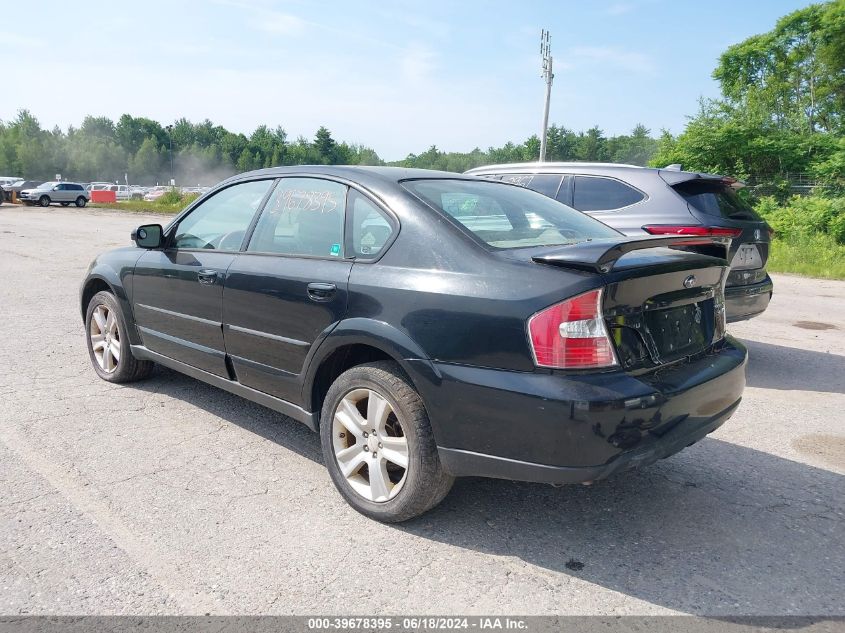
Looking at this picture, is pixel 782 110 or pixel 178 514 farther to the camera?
pixel 782 110

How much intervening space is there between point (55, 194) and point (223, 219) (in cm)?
4263

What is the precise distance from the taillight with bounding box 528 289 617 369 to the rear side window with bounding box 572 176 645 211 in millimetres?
3904

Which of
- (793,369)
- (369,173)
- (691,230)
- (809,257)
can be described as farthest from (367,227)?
(809,257)

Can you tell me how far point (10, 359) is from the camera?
586 cm

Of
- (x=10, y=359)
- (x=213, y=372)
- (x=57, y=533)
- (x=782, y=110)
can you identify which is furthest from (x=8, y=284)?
(x=782, y=110)

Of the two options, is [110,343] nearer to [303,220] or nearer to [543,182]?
[303,220]

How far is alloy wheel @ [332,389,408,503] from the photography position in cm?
304

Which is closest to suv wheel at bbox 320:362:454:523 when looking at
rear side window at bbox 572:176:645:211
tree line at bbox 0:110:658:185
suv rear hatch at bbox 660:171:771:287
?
suv rear hatch at bbox 660:171:771:287

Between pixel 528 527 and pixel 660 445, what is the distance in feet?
2.48

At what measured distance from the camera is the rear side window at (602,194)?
6250 mm

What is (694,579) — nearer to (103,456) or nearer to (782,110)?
(103,456)

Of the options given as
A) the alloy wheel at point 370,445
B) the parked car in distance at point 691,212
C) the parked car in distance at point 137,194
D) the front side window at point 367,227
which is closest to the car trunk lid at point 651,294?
the front side window at point 367,227

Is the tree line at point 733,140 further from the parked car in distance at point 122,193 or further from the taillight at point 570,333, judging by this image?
the parked car in distance at point 122,193

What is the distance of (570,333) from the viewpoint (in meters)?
2.60
